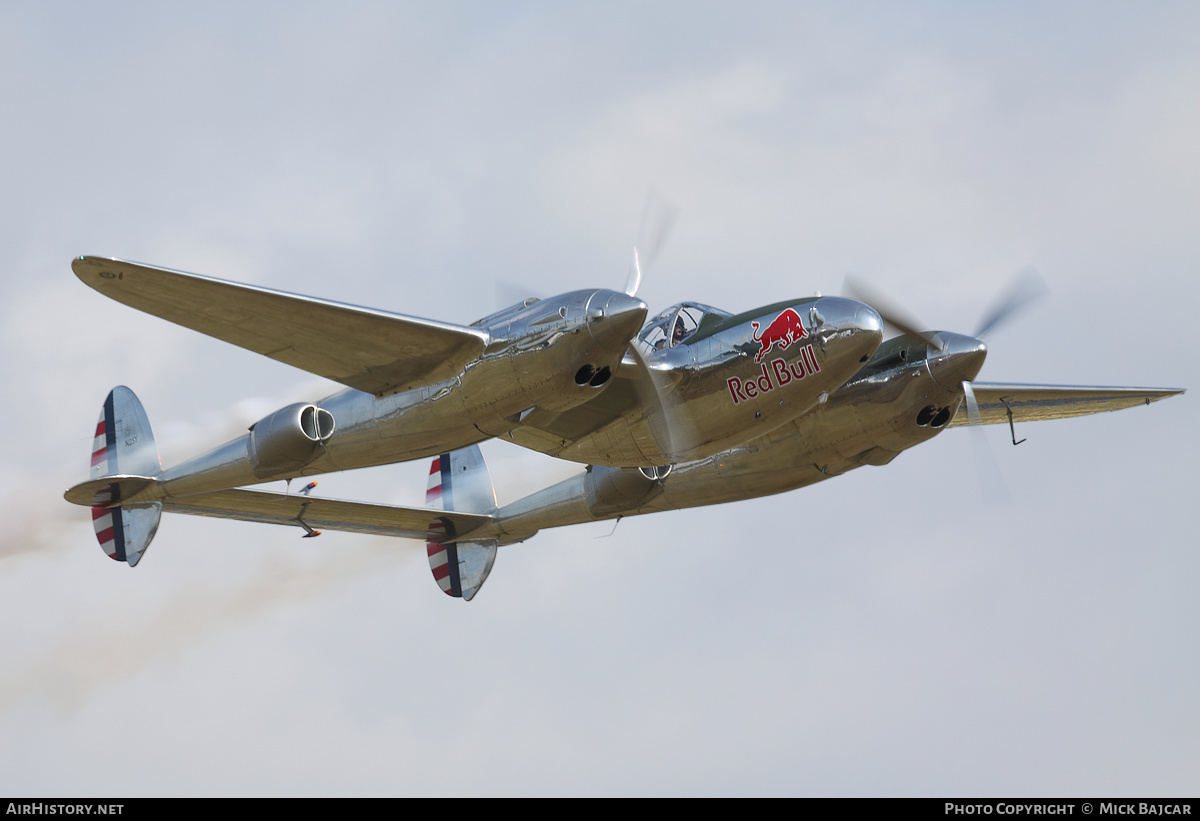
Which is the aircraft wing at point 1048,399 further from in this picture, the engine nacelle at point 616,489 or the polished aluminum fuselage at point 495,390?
the polished aluminum fuselage at point 495,390

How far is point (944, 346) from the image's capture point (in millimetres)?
23094

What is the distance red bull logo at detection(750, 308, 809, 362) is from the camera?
69.3 feet

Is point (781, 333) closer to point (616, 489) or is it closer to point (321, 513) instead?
point (616, 489)

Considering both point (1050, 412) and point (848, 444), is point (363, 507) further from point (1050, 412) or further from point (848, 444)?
point (1050, 412)

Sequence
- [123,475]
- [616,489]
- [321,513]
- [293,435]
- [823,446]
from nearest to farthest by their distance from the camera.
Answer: [293,435], [823,446], [123,475], [616,489], [321,513]

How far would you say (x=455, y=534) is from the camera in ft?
101

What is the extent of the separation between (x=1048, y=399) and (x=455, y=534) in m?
14.1

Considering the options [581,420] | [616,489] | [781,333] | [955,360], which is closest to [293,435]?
[581,420]

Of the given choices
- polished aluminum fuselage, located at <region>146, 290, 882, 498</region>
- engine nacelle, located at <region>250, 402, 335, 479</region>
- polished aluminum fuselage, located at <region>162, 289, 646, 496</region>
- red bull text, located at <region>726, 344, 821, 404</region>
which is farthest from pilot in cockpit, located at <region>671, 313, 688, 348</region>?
engine nacelle, located at <region>250, 402, 335, 479</region>

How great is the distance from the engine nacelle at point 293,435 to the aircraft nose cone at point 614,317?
5.29 meters

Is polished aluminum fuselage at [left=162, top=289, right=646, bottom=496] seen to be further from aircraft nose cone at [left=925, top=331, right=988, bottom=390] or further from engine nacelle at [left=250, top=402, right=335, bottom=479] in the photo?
aircraft nose cone at [left=925, top=331, right=988, bottom=390]

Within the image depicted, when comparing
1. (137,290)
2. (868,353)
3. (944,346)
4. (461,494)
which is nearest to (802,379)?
(868,353)

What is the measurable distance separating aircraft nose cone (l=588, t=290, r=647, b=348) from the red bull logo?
340 cm

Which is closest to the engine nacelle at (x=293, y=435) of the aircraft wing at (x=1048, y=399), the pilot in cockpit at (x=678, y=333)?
the pilot in cockpit at (x=678, y=333)
